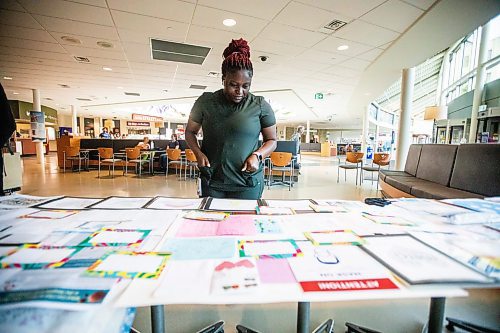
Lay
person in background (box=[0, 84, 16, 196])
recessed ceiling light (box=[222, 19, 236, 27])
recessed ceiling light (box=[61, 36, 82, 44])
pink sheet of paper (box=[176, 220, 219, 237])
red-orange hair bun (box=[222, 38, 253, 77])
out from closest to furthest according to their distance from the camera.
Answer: pink sheet of paper (box=[176, 220, 219, 237]) → red-orange hair bun (box=[222, 38, 253, 77]) → person in background (box=[0, 84, 16, 196]) → recessed ceiling light (box=[222, 19, 236, 27]) → recessed ceiling light (box=[61, 36, 82, 44])

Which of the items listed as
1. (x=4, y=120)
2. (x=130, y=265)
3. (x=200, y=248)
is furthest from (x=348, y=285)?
(x=4, y=120)

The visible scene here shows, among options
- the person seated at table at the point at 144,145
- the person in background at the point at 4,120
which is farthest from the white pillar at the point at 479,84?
the person in background at the point at 4,120

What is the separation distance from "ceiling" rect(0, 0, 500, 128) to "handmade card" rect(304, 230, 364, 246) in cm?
363

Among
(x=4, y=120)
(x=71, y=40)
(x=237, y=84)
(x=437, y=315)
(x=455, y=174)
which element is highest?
(x=71, y=40)

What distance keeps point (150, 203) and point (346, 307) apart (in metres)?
1.36

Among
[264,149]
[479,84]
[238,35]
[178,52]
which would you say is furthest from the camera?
[479,84]

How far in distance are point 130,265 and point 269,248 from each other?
36 cm

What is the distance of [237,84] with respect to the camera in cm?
128

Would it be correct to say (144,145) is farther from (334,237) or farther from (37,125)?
(334,237)

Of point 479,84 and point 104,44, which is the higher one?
point 479,84

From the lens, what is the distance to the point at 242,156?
1.36 metres

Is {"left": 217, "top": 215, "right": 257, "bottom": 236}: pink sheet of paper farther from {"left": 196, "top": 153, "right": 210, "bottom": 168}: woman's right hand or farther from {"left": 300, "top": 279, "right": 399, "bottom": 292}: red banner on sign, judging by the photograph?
{"left": 196, "top": 153, "right": 210, "bottom": 168}: woman's right hand

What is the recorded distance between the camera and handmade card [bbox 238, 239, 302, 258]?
65cm

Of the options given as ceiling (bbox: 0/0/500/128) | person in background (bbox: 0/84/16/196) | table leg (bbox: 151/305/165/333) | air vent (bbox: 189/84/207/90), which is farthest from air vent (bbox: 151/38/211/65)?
table leg (bbox: 151/305/165/333)
